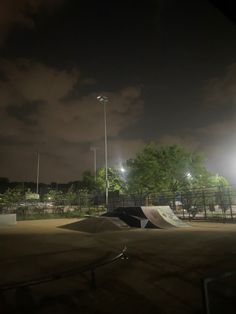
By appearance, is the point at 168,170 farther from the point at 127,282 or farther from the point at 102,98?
the point at 127,282

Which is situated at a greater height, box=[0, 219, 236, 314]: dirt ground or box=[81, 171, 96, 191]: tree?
box=[81, 171, 96, 191]: tree

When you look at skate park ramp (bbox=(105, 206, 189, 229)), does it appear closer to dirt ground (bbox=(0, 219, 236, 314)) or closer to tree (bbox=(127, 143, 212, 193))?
dirt ground (bbox=(0, 219, 236, 314))

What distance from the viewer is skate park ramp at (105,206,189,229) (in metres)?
20.5

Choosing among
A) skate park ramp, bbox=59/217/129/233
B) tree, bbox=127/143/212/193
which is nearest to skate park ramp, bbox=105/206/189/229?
skate park ramp, bbox=59/217/129/233

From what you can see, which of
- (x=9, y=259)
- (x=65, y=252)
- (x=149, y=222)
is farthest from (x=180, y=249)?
(x=149, y=222)

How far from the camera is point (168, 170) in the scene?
40.5m

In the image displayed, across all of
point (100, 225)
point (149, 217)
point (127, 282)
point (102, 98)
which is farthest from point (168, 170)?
point (127, 282)

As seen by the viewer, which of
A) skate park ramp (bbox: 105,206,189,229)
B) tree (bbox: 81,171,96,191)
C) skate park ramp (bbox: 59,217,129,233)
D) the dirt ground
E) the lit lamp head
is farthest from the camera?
tree (bbox: 81,171,96,191)

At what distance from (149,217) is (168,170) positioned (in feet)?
65.6

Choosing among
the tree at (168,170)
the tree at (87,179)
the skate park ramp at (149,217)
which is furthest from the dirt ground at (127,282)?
the tree at (87,179)

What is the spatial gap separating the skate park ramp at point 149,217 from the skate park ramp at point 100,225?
0.78m

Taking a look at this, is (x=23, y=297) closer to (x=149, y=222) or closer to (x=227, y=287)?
(x=227, y=287)

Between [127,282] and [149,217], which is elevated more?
[149,217]

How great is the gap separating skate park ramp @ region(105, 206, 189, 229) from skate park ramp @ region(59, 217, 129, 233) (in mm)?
778
